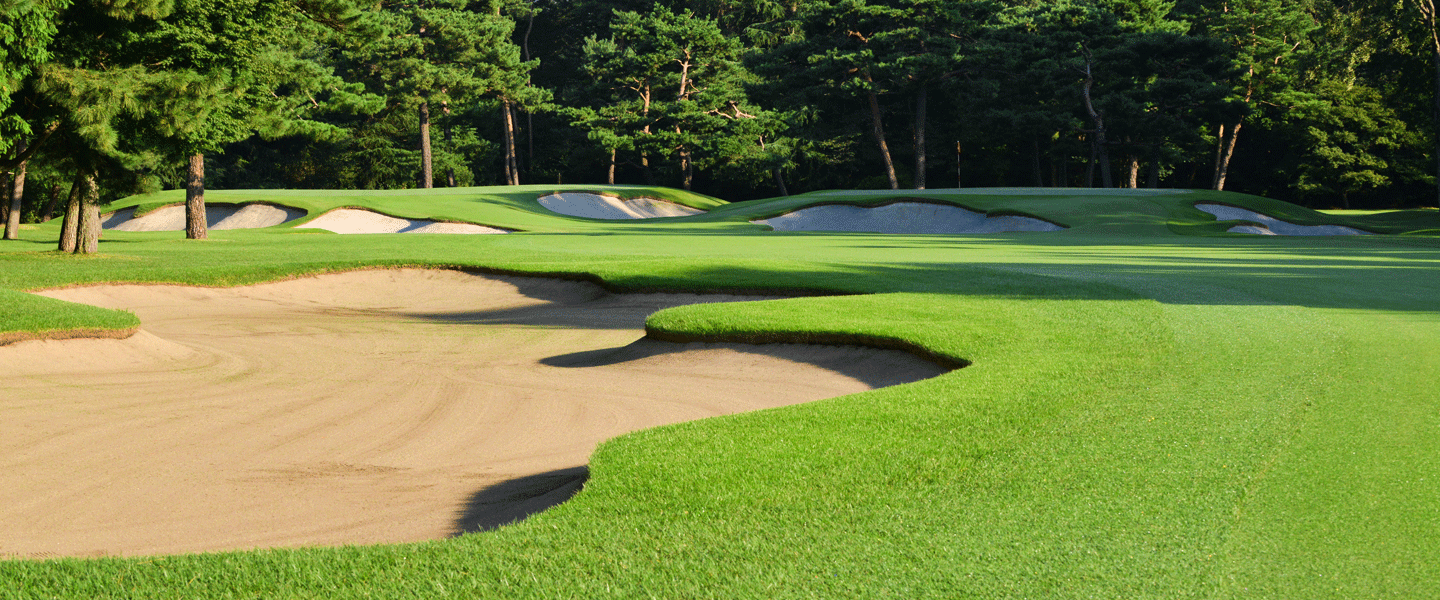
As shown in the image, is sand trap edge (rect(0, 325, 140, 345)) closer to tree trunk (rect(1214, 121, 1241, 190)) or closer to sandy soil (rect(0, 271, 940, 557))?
sandy soil (rect(0, 271, 940, 557))

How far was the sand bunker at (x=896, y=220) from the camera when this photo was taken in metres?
36.3

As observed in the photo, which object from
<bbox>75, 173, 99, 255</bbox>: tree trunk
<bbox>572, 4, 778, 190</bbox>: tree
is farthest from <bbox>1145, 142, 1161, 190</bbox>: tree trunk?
<bbox>75, 173, 99, 255</bbox>: tree trunk

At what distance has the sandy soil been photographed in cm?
536

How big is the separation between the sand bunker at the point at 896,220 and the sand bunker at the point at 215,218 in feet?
66.4

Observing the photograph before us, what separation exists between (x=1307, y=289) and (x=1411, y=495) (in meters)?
8.93

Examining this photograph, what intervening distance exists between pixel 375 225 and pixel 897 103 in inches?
1307

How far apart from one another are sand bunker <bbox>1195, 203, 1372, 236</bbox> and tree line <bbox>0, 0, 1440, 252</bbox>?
18.5 ft

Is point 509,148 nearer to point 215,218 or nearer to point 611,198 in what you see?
point 611,198

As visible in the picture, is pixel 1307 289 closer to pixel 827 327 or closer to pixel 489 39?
pixel 827 327

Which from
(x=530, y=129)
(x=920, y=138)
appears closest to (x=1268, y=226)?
(x=920, y=138)

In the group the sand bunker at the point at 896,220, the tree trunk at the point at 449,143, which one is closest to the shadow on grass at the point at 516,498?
the sand bunker at the point at 896,220

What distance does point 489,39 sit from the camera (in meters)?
55.8

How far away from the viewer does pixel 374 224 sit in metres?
38.5

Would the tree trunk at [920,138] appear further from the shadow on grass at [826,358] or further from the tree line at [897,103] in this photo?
the shadow on grass at [826,358]
